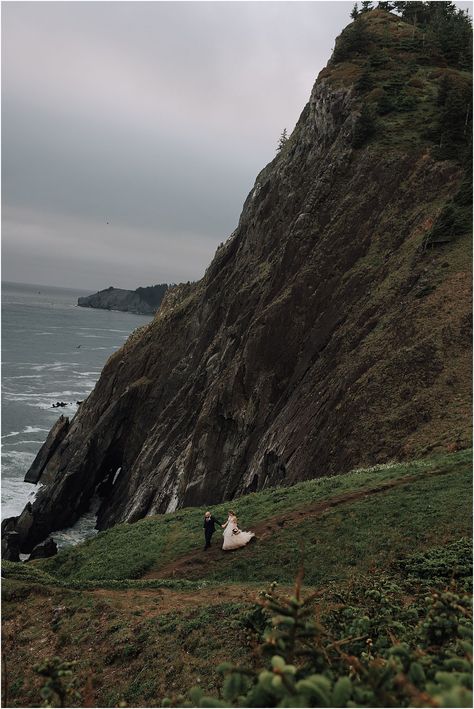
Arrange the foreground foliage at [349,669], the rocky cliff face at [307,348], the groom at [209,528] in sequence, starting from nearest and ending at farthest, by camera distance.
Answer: the foreground foliage at [349,669]
the groom at [209,528]
the rocky cliff face at [307,348]

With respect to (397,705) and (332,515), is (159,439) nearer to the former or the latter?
(332,515)

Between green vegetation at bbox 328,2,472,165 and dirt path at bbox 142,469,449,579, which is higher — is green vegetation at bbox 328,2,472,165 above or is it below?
above

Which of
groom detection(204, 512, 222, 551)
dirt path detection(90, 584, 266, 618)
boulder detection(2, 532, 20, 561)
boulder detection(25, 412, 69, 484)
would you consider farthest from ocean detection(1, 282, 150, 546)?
dirt path detection(90, 584, 266, 618)

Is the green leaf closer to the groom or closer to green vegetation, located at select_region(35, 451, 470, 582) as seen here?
green vegetation, located at select_region(35, 451, 470, 582)

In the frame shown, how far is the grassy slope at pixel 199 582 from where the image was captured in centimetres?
1146

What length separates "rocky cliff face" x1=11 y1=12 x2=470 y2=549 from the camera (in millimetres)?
26656

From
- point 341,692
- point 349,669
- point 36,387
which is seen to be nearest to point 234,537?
point 349,669

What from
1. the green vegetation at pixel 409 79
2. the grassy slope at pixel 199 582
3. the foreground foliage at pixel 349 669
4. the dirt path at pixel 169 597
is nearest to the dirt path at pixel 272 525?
the grassy slope at pixel 199 582

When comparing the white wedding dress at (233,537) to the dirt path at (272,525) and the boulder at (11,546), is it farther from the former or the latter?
the boulder at (11,546)

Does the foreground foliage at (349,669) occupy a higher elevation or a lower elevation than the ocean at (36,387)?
higher

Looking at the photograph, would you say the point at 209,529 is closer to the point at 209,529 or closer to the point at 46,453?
the point at 209,529

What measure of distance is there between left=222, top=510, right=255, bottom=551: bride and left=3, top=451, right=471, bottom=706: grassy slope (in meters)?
0.48

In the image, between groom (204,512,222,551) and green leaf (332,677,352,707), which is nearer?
green leaf (332,677,352,707)

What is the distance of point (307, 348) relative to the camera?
3597 cm
